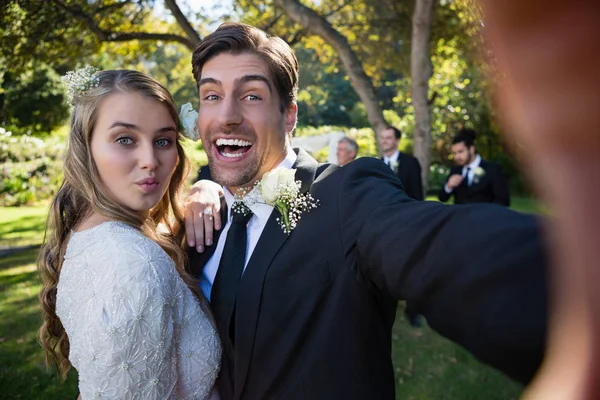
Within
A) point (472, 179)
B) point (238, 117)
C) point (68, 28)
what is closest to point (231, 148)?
point (238, 117)

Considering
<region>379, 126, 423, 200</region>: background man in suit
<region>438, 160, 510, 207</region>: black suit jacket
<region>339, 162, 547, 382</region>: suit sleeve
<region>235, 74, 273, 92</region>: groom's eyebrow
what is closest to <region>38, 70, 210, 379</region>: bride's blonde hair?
<region>235, 74, 273, 92</region>: groom's eyebrow

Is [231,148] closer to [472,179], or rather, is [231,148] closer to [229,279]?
[229,279]

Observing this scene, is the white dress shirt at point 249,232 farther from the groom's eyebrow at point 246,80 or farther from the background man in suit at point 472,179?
the background man in suit at point 472,179

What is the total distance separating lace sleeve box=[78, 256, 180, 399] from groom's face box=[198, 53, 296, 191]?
0.68m

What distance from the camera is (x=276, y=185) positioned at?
195 centimetres

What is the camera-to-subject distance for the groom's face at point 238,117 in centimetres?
223

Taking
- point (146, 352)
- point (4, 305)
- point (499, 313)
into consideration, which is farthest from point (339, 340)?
point (4, 305)

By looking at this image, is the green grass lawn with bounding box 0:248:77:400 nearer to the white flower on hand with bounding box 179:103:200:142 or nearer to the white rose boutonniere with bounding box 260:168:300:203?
the white flower on hand with bounding box 179:103:200:142

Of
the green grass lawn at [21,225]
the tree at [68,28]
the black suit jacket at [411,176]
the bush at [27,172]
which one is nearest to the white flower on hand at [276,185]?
the black suit jacket at [411,176]

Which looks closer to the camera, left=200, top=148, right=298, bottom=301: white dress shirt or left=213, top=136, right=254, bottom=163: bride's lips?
left=200, top=148, right=298, bottom=301: white dress shirt

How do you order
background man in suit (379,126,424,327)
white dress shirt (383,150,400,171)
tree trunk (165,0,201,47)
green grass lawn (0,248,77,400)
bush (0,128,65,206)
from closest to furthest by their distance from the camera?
green grass lawn (0,248,77,400) → background man in suit (379,126,424,327) → white dress shirt (383,150,400,171) → tree trunk (165,0,201,47) → bush (0,128,65,206)

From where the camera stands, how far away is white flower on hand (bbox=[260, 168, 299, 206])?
1.92m

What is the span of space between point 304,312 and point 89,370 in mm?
803

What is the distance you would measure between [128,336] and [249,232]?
0.69 meters
